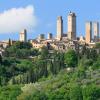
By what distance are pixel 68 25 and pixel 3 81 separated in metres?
57.8

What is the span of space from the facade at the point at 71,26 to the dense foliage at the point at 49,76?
75.3 feet

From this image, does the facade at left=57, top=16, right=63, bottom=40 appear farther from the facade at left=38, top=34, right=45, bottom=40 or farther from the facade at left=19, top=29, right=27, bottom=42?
the facade at left=19, top=29, right=27, bottom=42

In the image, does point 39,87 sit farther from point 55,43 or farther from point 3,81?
point 55,43

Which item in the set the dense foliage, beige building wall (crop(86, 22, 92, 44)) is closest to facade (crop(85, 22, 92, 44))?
beige building wall (crop(86, 22, 92, 44))

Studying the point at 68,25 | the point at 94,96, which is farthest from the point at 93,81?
the point at 68,25

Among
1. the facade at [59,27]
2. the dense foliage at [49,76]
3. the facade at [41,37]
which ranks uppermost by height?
the facade at [59,27]

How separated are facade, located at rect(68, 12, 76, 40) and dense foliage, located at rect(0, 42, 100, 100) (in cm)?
2296

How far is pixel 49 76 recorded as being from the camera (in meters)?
67.0

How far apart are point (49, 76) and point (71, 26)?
5460 centimetres

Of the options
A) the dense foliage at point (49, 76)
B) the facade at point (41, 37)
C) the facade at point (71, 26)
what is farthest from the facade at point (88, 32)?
the dense foliage at point (49, 76)

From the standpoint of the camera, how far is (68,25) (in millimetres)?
122500

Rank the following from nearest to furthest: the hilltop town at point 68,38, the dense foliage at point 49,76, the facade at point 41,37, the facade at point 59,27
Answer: the dense foliage at point 49,76, the hilltop town at point 68,38, the facade at point 59,27, the facade at point 41,37

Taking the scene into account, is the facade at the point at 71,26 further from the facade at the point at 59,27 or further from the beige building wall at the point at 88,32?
the beige building wall at the point at 88,32

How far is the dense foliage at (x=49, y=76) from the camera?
5462cm
